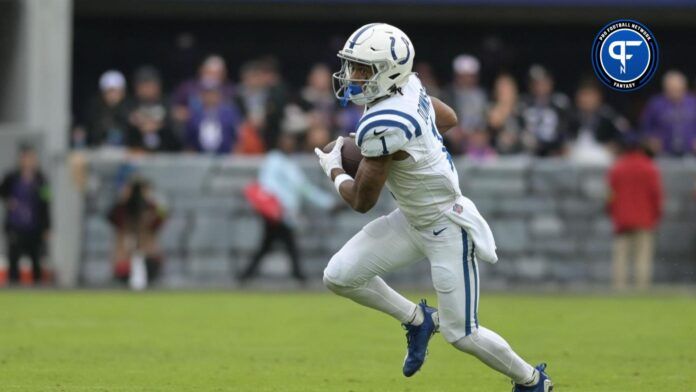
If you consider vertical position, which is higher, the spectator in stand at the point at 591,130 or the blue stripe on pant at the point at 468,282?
the spectator in stand at the point at 591,130

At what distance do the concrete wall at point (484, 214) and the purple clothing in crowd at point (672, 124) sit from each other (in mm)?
270

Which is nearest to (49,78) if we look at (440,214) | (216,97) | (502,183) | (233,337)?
(216,97)

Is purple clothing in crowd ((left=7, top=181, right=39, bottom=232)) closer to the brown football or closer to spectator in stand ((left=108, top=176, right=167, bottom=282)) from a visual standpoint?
spectator in stand ((left=108, top=176, right=167, bottom=282))

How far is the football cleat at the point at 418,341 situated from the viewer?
7.85m

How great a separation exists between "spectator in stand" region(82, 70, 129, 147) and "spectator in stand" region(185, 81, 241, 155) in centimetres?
82

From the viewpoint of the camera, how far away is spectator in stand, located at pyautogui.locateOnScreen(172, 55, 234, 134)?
17375 mm

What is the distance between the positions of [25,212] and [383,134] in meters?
10.8

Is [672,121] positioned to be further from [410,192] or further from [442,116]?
[410,192]

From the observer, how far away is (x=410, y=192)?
7496 mm

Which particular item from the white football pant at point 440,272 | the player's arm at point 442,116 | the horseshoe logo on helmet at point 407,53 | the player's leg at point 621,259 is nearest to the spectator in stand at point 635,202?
the player's leg at point 621,259

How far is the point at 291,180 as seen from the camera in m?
17.3

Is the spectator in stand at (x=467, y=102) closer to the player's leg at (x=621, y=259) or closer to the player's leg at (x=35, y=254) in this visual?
the player's leg at (x=621, y=259)

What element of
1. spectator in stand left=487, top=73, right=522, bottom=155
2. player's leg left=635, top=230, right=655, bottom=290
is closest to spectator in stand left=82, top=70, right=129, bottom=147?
spectator in stand left=487, top=73, right=522, bottom=155

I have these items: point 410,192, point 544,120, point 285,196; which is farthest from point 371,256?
point 544,120
